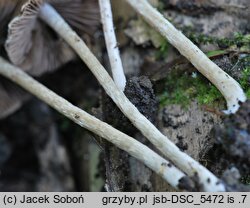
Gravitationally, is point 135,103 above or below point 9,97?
below

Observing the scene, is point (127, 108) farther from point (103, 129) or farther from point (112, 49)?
point (112, 49)

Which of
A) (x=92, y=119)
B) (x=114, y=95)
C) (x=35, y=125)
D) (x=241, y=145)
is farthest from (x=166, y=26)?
(x=35, y=125)

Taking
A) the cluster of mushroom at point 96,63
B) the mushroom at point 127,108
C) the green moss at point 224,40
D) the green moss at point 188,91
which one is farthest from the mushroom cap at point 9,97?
the green moss at point 224,40

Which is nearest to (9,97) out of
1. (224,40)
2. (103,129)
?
(103,129)

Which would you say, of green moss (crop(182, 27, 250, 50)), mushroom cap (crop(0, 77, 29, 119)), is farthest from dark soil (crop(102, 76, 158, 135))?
mushroom cap (crop(0, 77, 29, 119))

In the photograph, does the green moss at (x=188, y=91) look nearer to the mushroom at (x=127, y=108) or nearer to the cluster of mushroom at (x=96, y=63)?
the cluster of mushroom at (x=96, y=63)

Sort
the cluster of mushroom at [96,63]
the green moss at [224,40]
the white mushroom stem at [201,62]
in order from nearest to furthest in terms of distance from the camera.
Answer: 1. the cluster of mushroom at [96,63]
2. the white mushroom stem at [201,62]
3. the green moss at [224,40]

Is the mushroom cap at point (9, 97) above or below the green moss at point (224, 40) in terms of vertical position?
above
